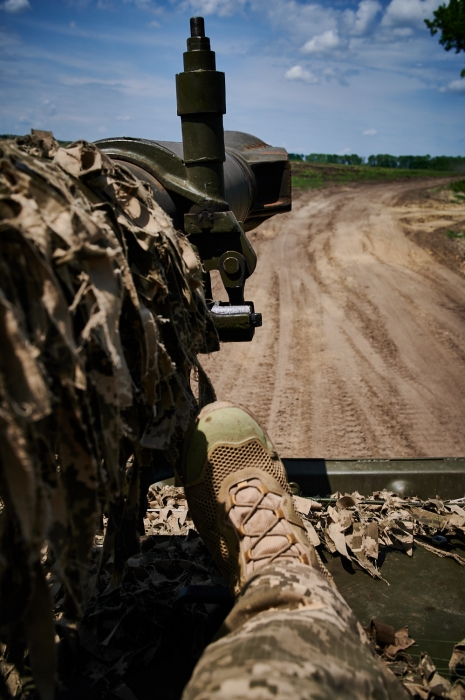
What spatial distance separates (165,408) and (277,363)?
5208 mm

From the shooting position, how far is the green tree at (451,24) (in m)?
17.9

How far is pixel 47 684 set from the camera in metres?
1.17

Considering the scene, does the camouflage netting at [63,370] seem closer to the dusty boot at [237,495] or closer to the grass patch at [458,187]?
the dusty boot at [237,495]

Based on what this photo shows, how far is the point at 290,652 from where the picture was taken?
3.69 ft

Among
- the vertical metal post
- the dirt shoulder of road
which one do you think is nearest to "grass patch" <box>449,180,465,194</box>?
the dirt shoulder of road

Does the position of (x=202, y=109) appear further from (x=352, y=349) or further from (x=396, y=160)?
(x=396, y=160)

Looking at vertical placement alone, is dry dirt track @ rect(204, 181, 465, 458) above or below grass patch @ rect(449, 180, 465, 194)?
below

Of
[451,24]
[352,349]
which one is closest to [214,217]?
[352,349]

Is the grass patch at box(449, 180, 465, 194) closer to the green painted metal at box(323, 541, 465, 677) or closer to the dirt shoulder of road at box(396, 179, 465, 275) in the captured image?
the dirt shoulder of road at box(396, 179, 465, 275)

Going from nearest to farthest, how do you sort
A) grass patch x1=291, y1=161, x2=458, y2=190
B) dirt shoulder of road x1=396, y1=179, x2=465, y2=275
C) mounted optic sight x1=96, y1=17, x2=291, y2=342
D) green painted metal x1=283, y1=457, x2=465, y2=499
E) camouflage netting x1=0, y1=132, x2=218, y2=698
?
camouflage netting x1=0, y1=132, x2=218, y2=698 < mounted optic sight x1=96, y1=17, x2=291, y2=342 < green painted metal x1=283, y1=457, x2=465, y2=499 < dirt shoulder of road x1=396, y1=179, x2=465, y2=275 < grass patch x1=291, y1=161, x2=458, y2=190

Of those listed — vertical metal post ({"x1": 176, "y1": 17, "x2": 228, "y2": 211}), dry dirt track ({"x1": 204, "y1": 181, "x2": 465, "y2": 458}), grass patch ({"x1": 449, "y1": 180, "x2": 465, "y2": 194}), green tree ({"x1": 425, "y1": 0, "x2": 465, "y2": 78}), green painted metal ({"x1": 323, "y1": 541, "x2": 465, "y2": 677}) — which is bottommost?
dry dirt track ({"x1": 204, "y1": 181, "x2": 465, "y2": 458})

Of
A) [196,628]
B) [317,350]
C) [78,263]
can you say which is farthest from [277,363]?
[78,263]

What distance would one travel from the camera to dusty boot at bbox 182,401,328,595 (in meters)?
1.59

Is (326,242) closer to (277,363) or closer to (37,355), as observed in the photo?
(277,363)
